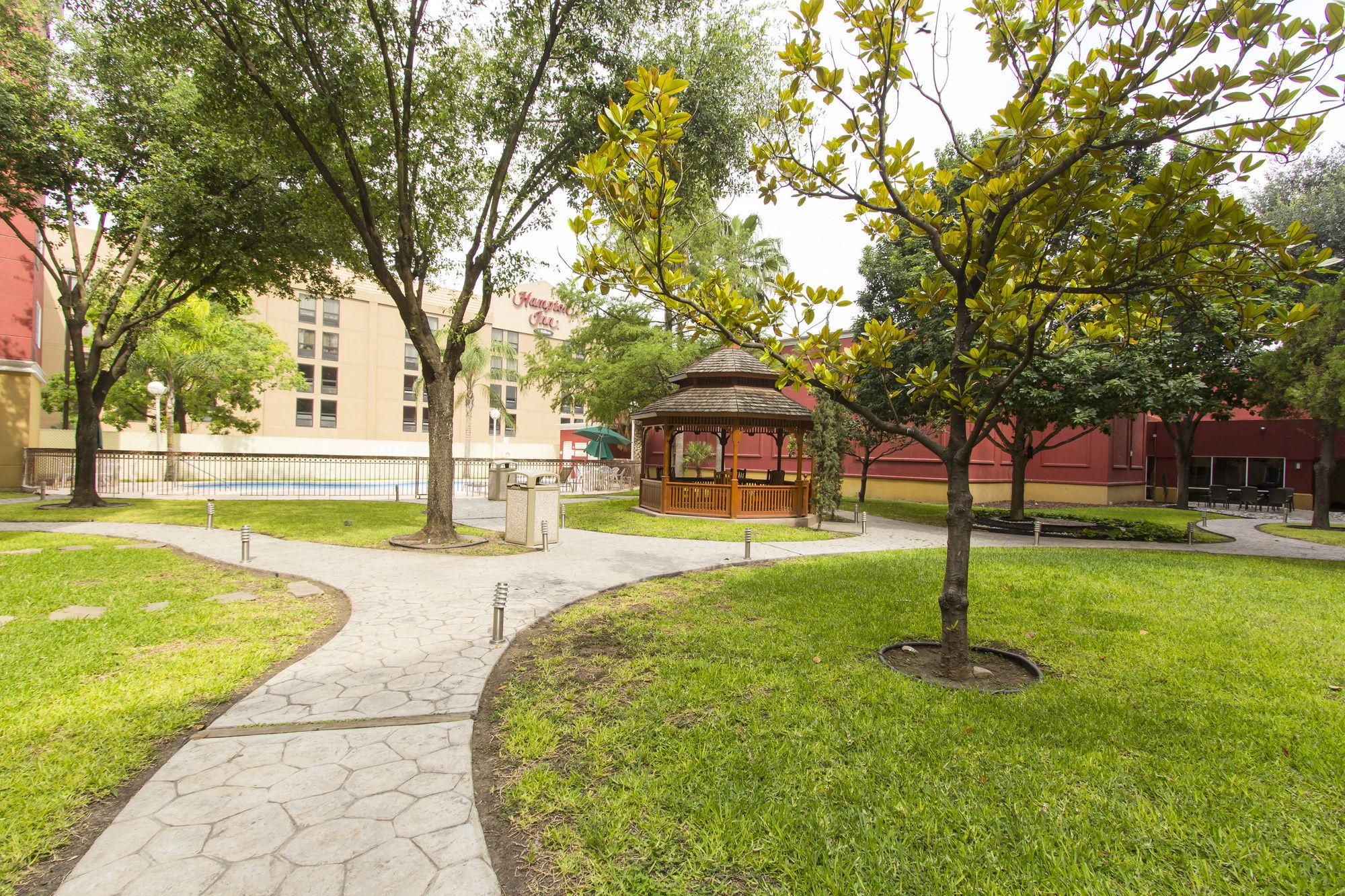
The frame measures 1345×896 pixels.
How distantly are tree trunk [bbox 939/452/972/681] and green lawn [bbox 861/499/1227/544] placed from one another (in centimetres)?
1442

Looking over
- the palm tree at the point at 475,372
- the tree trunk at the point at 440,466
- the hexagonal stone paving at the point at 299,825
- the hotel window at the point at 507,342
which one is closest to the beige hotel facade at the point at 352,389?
the hotel window at the point at 507,342

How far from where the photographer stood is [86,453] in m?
16.7

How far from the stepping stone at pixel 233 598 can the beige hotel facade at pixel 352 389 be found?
30.0 meters

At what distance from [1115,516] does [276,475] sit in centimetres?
3543

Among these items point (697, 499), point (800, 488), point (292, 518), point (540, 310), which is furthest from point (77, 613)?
point (540, 310)

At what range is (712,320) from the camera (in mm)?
4953

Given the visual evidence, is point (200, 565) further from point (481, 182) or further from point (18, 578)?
point (481, 182)

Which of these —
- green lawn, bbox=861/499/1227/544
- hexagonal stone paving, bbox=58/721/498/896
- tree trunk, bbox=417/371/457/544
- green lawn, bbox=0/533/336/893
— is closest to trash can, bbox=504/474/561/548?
tree trunk, bbox=417/371/457/544

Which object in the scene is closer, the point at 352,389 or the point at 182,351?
the point at 182,351

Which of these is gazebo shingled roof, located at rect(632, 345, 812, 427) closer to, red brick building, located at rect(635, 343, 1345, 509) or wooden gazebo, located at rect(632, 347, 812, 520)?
wooden gazebo, located at rect(632, 347, 812, 520)

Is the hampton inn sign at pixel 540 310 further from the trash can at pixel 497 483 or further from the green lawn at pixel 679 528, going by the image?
the green lawn at pixel 679 528

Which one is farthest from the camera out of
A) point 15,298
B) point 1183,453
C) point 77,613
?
point 1183,453

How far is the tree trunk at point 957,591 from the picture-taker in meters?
5.16

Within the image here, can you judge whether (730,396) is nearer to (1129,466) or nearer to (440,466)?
(440,466)
